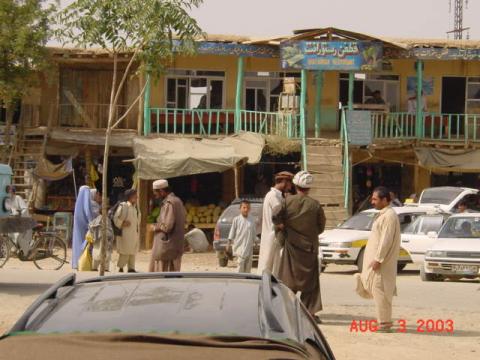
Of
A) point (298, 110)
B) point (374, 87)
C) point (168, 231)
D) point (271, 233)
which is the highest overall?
point (374, 87)

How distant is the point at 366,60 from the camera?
2889 centimetres

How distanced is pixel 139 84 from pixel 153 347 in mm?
27907

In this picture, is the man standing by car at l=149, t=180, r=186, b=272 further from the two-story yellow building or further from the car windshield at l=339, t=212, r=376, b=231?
the two-story yellow building

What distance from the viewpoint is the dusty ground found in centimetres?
1036

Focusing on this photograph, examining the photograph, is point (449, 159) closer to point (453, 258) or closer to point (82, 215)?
point (453, 258)

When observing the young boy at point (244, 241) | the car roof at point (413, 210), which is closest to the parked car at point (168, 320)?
the young boy at point (244, 241)

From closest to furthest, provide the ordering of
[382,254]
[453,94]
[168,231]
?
[382,254]
[168,231]
[453,94]

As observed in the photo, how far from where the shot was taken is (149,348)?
3.91 meters

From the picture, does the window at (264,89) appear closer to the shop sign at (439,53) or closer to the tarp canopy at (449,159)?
the shop sign at (439,53)

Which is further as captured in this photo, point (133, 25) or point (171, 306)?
point (133, 25)

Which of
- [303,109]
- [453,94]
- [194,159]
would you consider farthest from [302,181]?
[453,94]

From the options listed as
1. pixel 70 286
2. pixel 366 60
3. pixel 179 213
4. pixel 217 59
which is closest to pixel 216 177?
pixel 217 59

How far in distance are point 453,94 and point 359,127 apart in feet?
17.0

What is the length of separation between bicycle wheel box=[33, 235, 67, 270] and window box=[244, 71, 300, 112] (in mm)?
11725
